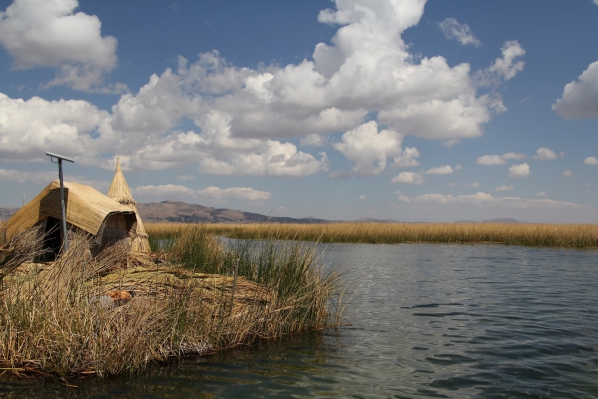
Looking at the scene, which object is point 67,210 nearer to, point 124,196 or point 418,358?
point 124,196

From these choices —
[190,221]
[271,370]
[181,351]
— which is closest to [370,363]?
[271,370]

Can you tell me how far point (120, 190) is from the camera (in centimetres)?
1552

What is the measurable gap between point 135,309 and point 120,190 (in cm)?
1046

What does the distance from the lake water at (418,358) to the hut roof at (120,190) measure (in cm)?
776

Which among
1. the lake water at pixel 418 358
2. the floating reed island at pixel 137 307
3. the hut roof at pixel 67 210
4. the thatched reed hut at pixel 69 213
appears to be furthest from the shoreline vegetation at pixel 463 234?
the floating reed island at pixel 137 307

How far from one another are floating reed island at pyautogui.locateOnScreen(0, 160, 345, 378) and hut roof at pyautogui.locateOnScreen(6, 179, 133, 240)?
2754 mm

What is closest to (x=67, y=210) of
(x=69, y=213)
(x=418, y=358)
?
(x=69, y=213)

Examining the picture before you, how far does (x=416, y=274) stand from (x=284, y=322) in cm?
898

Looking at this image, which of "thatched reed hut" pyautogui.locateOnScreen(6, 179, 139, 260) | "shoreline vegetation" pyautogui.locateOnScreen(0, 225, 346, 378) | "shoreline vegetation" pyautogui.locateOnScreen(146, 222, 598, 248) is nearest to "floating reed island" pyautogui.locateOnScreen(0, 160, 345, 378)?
"shoreline vegetation" pyautogui.locateOnScreen(0, 225, 346, 378)

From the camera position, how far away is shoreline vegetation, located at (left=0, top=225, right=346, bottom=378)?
5312mm

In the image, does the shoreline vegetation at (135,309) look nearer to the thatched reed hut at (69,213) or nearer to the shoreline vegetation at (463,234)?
the thatched reed hut at (69,213)

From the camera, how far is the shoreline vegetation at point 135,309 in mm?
5312

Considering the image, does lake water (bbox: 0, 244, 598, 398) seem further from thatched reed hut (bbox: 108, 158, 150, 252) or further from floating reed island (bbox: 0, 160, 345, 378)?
thatched reed hut (bbox: 108, 158, 150, 252)

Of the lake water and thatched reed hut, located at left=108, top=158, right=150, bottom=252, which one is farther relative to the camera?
thatched reed hut, located at left=108, top=158, right=150, bottom=252
